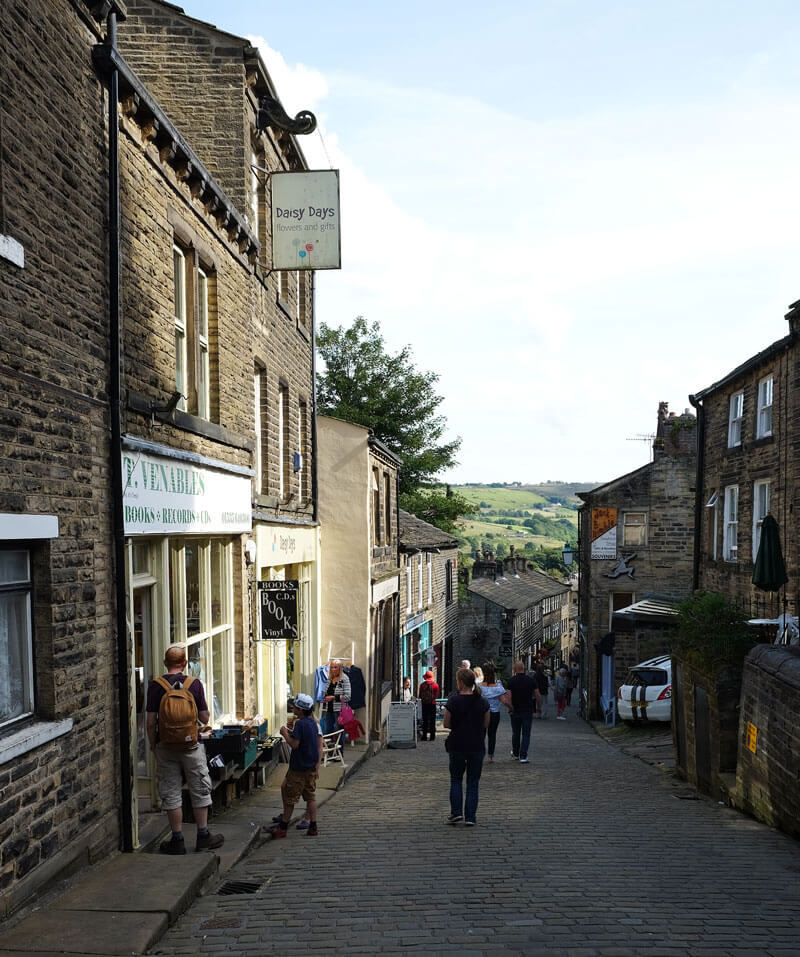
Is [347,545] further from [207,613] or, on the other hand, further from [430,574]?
[430,574]

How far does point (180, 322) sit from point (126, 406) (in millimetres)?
2404

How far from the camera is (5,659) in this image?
6.09 m

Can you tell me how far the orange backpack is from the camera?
7652 millimetres

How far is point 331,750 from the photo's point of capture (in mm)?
15070

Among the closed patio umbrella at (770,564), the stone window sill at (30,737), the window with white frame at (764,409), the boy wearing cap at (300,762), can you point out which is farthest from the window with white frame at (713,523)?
the stone window sill at (30,737)

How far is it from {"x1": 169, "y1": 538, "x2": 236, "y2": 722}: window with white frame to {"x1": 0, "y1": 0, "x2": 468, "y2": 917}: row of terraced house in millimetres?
34

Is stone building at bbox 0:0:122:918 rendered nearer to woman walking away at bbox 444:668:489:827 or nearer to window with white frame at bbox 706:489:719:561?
woman walking away at bbox 444:668:489:827

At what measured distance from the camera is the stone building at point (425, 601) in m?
28.5

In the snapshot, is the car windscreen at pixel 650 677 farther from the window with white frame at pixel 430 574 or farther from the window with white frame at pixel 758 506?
the window with white frame at pixel 430 574

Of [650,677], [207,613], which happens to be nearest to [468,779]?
[207,613]

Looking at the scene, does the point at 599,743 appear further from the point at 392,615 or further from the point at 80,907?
the point at 80,907

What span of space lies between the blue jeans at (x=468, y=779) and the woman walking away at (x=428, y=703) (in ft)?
34.5

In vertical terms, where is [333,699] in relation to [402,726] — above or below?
above

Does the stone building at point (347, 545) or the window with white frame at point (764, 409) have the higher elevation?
the window with white frame at point (764, 409)
